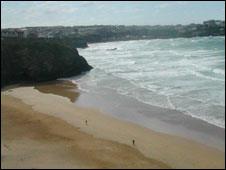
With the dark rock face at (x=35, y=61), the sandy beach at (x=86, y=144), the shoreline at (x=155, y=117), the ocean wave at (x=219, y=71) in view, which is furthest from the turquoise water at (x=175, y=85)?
the sandy beach at (x=86, y=144)

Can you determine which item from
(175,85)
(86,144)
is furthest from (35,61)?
(86,144)

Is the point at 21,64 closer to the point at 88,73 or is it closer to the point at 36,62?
the point at 36,62

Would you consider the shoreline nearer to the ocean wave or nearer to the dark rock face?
the dark rock face

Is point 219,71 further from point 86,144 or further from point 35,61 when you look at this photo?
point 86,144

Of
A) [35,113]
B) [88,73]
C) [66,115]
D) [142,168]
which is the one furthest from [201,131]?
[88,73]

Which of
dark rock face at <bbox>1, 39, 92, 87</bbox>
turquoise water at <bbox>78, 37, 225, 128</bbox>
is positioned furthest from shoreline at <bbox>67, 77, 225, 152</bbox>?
dark rock face at <bbox>1, 39, 92, 87</bbox>

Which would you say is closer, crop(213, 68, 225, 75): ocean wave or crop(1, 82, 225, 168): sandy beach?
crop(1, 82, 225, 168): sandy beach

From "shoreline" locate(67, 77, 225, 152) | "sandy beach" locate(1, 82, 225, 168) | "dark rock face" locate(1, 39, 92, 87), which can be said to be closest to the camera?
"sandy beach" locate(1, 82, 225, 168)

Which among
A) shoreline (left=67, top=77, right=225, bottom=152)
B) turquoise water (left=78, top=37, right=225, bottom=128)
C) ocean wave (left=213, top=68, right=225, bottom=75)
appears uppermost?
ocean wave (left=213, top=68, right=225, bottom=75)

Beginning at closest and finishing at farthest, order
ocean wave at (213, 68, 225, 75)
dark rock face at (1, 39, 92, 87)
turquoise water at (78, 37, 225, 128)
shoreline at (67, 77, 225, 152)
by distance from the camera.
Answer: shoreline at (67, 77, 225, 152) → turquoise water at (78, 37, 225, 128) → dark rock face at (1, 39, 92, 87) → ocean wave at (213, 68, 225, 75)
